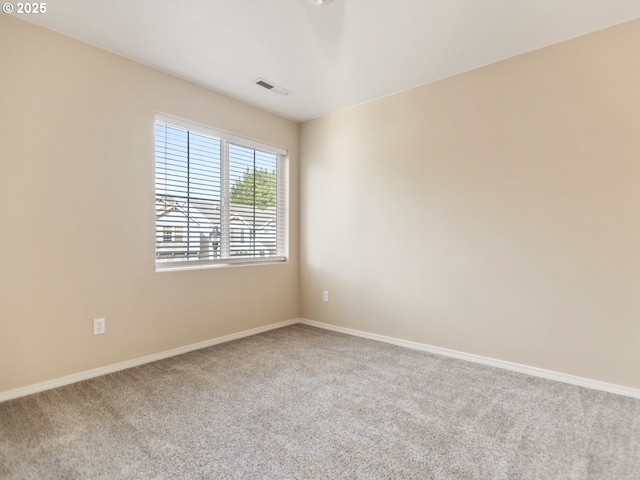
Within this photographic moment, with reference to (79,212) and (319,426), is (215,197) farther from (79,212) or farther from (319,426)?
(319,426)

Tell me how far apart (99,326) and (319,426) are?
1.87m

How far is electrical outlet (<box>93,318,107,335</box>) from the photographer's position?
8.28ft

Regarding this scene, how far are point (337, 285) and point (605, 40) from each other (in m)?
3.06

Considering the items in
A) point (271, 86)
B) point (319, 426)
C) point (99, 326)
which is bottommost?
point (319, 426)

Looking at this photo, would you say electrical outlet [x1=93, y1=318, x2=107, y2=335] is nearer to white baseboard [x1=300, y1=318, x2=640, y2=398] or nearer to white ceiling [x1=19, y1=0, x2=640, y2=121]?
white ceiling [x1=19, y1=0, x2=640, y2=121]

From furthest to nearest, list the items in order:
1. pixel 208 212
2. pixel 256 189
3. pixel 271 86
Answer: pixel 256 189, pixel 208 212, pixel 271 86

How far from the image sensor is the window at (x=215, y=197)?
118 inches

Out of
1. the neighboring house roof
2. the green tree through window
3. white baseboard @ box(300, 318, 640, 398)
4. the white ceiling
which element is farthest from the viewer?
the green tree through window

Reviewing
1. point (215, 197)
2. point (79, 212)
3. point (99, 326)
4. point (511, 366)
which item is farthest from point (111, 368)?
point (511, 366)

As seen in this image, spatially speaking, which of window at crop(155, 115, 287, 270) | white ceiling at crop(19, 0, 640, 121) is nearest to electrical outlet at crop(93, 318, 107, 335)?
window at crop(155, 115, 287, 270)

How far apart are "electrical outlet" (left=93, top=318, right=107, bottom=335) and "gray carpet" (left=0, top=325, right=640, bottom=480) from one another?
0.36m

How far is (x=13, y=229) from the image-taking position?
2.18 metres

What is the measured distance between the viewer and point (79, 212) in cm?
245

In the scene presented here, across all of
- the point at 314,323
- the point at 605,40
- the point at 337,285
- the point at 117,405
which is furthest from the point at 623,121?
the point at 117,405
